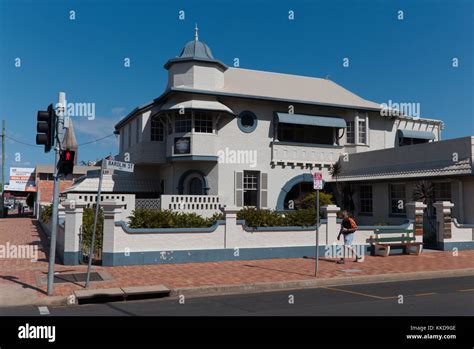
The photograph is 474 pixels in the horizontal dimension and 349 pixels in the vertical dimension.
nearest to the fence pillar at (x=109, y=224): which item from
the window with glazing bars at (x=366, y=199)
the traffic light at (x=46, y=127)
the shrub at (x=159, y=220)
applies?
the shrub at (x=159, y=220)

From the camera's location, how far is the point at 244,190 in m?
23.3

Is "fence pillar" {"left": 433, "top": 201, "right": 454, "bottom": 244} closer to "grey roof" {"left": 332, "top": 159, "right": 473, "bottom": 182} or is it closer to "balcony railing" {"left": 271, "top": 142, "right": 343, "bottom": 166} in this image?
"grey roof" {"left": 332, "top": 159, "right": 473, "bottom": 182}

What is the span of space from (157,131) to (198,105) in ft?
11.7

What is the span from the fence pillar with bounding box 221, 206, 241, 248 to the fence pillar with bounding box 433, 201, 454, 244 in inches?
329

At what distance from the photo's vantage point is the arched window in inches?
953

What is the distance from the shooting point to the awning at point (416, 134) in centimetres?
2719

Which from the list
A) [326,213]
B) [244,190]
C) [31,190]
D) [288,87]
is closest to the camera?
[326,213]

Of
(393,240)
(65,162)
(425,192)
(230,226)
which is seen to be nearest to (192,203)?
(230,226)

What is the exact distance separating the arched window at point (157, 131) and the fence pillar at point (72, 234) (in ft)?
35.2

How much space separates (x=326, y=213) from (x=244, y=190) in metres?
7.40

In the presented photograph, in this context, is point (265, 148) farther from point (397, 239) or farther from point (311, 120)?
point (397, 239)
